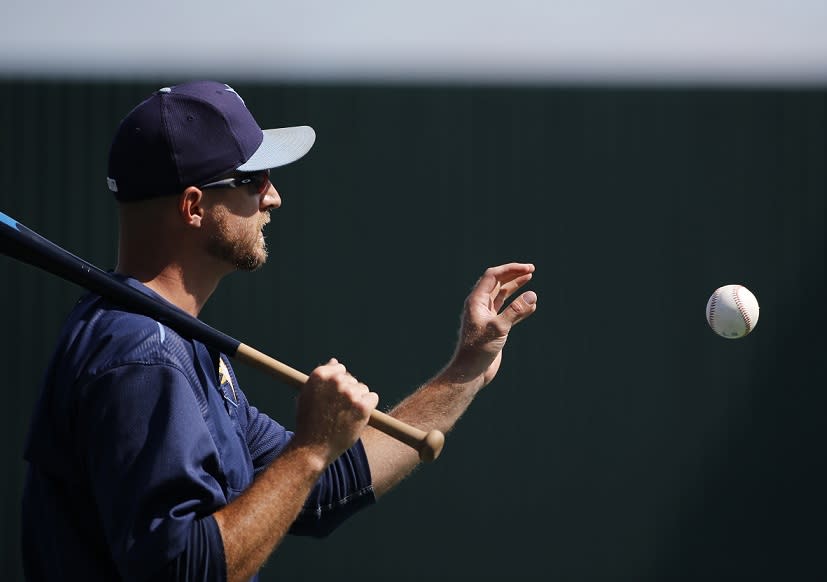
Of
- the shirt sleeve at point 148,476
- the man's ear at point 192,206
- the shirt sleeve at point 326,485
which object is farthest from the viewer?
the shirt sleeve at point 326,485

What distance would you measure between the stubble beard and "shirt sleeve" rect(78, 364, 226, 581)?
1.55 feet

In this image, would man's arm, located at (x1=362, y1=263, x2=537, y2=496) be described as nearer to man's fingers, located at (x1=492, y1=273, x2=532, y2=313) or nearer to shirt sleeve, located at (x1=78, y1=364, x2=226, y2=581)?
man's fingers, located at (x1=492, y1=273, x2=532, y2=313)

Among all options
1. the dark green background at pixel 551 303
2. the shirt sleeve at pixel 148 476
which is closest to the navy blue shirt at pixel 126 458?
the shirt sleeve at pixel 148 476

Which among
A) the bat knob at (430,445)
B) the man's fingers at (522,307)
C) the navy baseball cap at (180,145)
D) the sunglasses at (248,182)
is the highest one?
the navy baseball cap at (180,145)

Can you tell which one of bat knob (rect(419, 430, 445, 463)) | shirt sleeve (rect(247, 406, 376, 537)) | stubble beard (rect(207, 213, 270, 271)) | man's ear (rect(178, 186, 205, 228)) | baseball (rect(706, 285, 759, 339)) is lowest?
shirt sleeve (rect(247, 406, 376, 537))

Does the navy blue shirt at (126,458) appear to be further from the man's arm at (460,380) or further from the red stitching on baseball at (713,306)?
the red stitching on baseball at (713,306)

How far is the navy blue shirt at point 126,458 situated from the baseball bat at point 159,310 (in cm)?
5

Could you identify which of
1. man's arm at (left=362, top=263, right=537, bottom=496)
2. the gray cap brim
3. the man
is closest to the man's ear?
the man

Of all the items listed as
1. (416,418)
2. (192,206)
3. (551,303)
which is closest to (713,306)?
(416,418)

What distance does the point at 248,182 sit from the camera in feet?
8.70

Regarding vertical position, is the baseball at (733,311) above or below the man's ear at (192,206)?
below

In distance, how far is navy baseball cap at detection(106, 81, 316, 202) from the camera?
8.32 ft

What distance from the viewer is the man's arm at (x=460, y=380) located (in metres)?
3.16

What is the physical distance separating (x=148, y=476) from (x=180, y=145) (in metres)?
0.77
